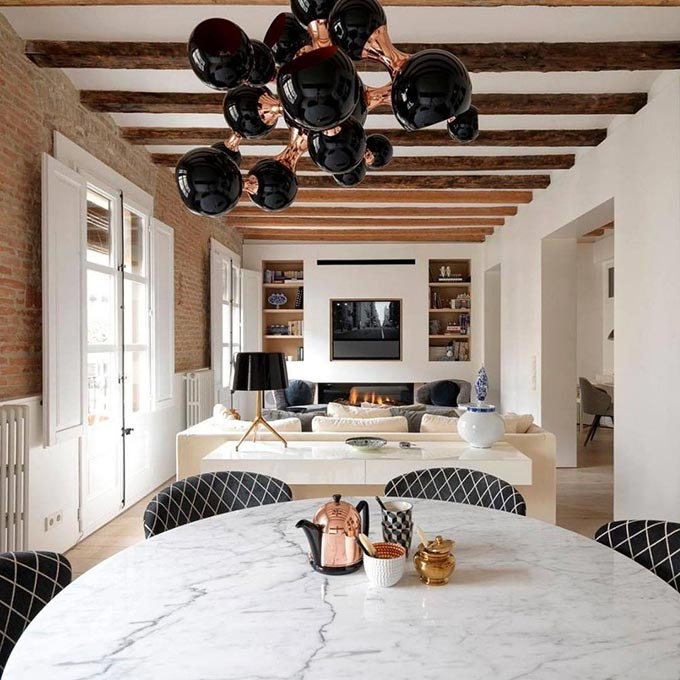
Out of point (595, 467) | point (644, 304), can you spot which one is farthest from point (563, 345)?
point (644, 304)

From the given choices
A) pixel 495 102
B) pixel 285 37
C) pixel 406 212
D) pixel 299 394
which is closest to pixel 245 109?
pixel 285 37

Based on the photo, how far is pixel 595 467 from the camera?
6.21 meters

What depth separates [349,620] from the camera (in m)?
1.25

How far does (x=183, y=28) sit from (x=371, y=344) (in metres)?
6.57

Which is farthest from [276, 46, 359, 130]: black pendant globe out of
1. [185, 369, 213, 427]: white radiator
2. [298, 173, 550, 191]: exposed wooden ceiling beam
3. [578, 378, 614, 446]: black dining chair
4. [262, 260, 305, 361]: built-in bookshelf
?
[262, 260, 305, 361]: built-in bookshelf

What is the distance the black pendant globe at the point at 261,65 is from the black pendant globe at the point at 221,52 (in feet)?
0.49

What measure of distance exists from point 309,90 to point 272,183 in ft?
2.54

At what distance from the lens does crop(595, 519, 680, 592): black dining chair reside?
1.70m

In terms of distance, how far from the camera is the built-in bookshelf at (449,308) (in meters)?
9.52

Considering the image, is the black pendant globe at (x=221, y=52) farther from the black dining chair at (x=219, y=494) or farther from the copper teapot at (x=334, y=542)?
the black dining chair at (x=219, y=494)

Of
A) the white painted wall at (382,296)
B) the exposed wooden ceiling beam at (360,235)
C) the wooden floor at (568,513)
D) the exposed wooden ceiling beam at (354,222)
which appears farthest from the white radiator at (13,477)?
the white painted wall at (382,296)

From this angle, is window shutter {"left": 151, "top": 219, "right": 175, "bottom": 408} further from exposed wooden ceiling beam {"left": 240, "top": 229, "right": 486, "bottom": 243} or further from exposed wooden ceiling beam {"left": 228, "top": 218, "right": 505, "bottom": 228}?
exposed wooden ceiling beam {"left": 240, "top": 229, "right": 486, "bottom": 243}

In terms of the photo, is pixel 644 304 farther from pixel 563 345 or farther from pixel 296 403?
pixel 296 403

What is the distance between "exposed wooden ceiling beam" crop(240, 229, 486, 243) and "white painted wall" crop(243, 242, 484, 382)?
0.86 feet
